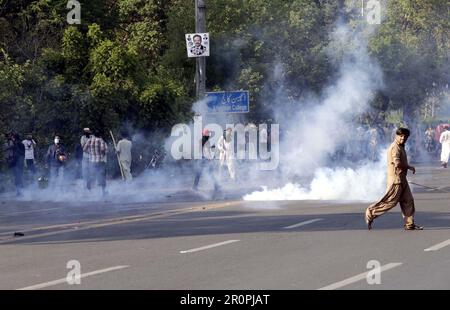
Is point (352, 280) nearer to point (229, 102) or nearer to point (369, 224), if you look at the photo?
point (369, 224)

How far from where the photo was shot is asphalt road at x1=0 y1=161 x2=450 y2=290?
11.8 m

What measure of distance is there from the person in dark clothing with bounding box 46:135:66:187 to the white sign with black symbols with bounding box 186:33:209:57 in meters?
4.96

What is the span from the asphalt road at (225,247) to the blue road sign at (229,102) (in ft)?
29.9

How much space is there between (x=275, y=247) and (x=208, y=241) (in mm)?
1451

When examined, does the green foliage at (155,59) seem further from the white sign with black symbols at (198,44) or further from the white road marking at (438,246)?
the white road marking at (438,246)

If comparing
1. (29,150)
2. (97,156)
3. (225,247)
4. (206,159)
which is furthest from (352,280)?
(29,150)

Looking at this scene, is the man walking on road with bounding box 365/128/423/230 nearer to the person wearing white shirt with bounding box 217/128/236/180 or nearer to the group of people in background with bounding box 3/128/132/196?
the group of people in background with bounding box 3/128/132/196

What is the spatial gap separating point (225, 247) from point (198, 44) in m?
16.9

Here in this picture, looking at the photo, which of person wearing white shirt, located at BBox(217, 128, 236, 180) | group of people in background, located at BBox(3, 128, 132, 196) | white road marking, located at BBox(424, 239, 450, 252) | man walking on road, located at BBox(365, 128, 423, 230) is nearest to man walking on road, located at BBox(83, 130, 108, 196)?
group of people in background, located at BBox(3, 128, 132, 196)

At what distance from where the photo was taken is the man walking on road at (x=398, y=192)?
16828mm

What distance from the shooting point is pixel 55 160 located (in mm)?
30250

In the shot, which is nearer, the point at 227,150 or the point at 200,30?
Result: the point at 227,150

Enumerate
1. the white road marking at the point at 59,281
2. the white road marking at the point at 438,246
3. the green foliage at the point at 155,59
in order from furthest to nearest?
the green foliage at the point at 155,59
the white road marking at the point at 438,246
the white road marking at the point at 59,281

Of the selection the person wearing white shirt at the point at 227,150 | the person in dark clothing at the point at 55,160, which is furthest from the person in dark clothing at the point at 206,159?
the person in dark clothing at the point at 55,160
